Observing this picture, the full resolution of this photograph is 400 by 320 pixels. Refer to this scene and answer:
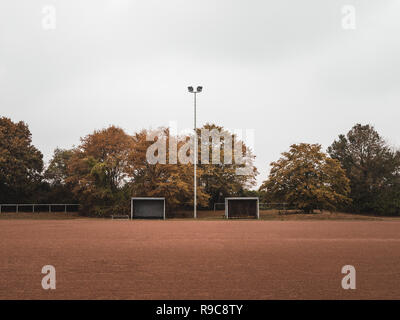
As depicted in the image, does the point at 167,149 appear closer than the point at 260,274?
No

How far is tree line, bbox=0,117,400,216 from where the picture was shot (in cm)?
3744

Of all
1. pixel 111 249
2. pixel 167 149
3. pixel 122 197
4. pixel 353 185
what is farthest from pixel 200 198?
pixel 111 249

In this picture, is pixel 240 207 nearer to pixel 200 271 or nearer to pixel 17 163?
pixel 200 271

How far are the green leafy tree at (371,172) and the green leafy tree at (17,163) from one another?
45226 mm

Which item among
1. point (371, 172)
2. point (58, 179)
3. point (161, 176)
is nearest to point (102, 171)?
point (161, 176)

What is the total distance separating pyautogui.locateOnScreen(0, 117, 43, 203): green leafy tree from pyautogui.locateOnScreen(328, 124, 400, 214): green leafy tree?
45226 millimetres

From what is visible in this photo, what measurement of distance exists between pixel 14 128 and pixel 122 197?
1826 cm

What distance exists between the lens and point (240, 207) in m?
35.1

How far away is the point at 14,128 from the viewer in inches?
1816

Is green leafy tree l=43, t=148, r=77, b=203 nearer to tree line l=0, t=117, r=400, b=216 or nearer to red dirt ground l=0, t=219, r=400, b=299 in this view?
tree line l=0, t=117, r=400, b=216

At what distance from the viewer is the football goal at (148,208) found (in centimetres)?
3491

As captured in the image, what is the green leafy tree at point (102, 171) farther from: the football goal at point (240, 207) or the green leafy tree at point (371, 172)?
the green leafy tree at point (371, 172)
